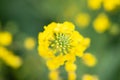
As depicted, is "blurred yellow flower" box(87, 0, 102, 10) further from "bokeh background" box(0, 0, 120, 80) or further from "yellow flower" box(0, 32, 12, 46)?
"yellow flower" box(0, 32, 12, 46)

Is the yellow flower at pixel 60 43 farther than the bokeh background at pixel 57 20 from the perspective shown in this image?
No

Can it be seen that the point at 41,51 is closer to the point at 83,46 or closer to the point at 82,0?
the point at 83,46

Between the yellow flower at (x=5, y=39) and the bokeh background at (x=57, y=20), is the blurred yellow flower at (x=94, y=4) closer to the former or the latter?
the bokeh background at (x=57, y=20)

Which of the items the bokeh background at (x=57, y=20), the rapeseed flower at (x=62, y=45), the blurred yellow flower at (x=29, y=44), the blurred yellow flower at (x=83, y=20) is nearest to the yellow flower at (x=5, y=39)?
the bokeh background at (x=57, y=20)

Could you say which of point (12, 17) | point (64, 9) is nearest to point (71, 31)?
point (64, 9)

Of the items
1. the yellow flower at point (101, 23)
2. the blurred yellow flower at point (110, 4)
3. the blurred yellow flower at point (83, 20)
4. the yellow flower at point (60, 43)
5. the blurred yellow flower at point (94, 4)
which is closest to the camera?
the yellow flower at point (60, 43)

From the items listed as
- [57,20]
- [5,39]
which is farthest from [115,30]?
[5,39]

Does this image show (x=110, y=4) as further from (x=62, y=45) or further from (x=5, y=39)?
(x=62, y=45)

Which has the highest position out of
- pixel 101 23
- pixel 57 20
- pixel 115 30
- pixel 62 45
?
pixel 57 20
